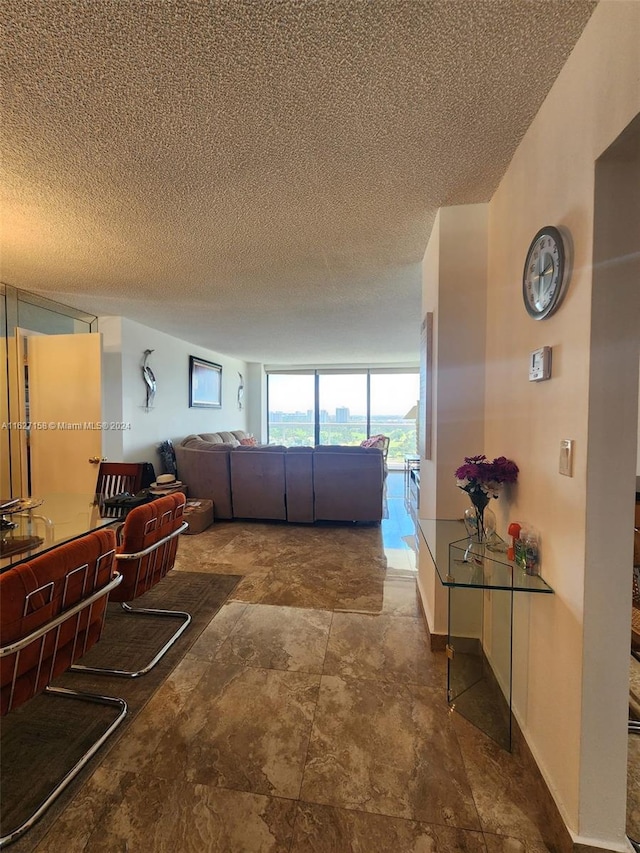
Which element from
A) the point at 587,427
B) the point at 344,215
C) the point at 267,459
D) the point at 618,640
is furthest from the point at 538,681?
the point at 267,459

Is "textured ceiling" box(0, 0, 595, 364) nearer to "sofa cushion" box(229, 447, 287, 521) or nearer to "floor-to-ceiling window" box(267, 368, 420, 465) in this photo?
"sofa cushion" box(229, 447, 287, 521)

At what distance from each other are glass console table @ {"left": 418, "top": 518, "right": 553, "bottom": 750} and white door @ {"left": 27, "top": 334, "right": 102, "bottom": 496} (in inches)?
139

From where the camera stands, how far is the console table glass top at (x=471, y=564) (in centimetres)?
124

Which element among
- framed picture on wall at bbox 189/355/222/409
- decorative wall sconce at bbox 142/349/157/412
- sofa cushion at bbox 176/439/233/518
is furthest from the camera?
framed picture on wall at bbox 189/355/222/409

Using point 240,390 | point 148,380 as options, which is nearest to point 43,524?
point 148,380

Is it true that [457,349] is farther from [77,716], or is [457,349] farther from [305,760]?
[77,716]

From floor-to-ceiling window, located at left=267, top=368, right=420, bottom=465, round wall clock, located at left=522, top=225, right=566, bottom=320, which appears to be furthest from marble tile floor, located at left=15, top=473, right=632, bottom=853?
floor-to-ceiling window, located at left=267, top=368, right=420, bottom=465

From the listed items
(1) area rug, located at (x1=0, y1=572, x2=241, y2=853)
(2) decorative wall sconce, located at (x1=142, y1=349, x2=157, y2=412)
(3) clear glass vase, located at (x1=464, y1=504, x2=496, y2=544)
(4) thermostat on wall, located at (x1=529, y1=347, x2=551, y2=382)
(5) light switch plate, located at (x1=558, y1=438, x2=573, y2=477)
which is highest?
(2) decorative wall sconce, located at (x1=142, y1=349, x2=157, y2=412)

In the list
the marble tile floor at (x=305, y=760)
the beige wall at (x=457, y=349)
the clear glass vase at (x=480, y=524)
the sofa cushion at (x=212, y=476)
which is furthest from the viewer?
the sofa cushion at (x=212, y=476)

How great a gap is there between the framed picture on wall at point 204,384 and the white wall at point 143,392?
4.1 inches

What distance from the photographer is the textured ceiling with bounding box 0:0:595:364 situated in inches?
38.7

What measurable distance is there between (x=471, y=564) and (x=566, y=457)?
0.64 meters

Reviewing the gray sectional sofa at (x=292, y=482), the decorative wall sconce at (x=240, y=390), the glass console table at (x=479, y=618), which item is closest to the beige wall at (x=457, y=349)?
the glass console table at (x=479, y=618)

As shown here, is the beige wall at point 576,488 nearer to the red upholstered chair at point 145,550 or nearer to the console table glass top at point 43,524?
the red upholstered chair at point 145,550
